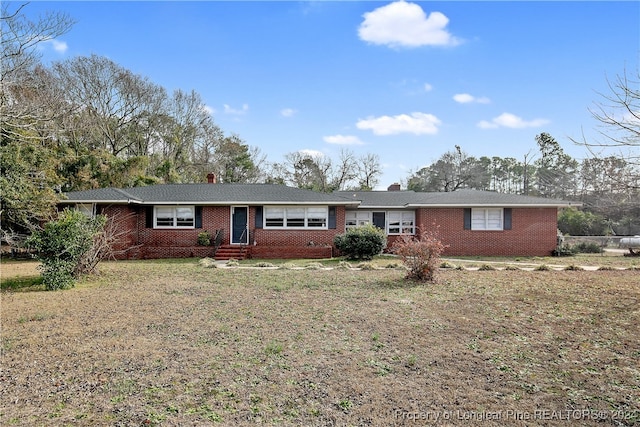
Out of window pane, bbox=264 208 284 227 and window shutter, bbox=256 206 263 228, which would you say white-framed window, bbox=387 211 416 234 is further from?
window shutter, bbox=256 206 263 228

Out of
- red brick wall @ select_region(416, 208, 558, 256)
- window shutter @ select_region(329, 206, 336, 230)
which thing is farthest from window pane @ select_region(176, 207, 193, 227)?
red brick wall @ select_region(416, 208, 558, 256)

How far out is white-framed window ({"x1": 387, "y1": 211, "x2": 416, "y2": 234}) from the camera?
67.1 feet

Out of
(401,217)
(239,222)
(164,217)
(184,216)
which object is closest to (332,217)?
(401,217)

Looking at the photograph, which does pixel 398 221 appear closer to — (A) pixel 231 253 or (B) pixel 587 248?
(A) pixel 231 253

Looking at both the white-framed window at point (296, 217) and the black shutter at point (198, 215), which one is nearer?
the black shutter at point (198, 215)

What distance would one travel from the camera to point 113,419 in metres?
3.28

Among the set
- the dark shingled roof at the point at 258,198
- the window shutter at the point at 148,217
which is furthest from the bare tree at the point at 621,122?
the window shutter at the point at 148,217

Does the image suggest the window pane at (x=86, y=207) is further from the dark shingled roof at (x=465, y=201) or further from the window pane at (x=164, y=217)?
the dark shingled roof at (x=465, y=201)

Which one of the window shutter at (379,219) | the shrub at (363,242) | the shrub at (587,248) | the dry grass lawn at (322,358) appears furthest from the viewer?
the window shutter at (379,219)

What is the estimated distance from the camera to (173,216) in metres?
18.3

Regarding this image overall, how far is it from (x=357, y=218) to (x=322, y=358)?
53.5 ft

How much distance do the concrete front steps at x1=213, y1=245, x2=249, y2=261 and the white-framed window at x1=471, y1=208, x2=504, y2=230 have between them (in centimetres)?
1160

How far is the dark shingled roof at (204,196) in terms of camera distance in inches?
683

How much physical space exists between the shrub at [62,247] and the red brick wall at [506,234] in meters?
14.7
